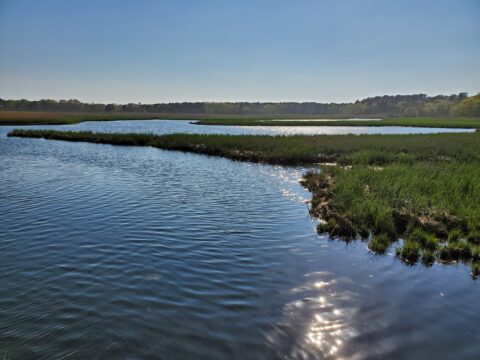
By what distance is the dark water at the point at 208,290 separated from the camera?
648 centimetres

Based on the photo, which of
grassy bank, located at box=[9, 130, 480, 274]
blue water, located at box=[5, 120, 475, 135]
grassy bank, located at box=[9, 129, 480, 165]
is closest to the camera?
grassy bank, located at box=[9, 130, 480, 274]

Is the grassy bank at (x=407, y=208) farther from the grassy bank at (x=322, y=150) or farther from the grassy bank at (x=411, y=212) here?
the grassy bank at (x=322, y=150)

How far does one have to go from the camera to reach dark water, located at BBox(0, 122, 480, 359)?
21.3 feet

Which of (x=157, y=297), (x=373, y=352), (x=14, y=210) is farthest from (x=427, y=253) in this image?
(x=14, y=210)

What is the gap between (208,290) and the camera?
8.55 m

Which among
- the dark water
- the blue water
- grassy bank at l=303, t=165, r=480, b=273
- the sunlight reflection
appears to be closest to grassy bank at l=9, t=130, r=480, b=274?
grassy bank at l=303, t=165, r=480, b=273

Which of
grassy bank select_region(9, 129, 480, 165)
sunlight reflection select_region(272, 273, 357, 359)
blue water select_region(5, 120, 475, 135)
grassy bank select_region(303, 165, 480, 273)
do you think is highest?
blue water select_region(5, 120, 475, 135)

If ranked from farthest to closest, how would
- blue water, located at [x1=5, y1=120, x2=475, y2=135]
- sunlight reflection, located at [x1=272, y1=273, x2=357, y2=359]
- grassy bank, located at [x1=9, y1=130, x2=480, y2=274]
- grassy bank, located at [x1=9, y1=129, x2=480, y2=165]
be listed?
blue water, located at [x1=5, y1=120, x2=475, y2=135] < grassy bank, located at [x1=9, y1=129, x2=480, y2=165] < grassy bank, located at [x1=9, y1=130, x2=480, y2=274] < sunlight reflection, located at [x1=272, y1=273, x2=357, y2=359]

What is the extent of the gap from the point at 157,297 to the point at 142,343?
1.72 m

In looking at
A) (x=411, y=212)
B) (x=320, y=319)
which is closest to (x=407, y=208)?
(x=411, y=212)

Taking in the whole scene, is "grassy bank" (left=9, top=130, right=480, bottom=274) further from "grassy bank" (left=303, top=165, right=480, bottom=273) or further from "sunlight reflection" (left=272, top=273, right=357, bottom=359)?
"sunlight reflection" (left=272, top=273, right=357, bottom=359)

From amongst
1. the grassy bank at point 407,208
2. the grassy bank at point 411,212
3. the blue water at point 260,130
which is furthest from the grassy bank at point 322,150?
the blue water at point 260,130

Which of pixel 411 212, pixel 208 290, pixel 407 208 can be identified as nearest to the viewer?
pixel 208 290

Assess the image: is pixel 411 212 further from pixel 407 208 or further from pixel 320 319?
pixel 320 319
